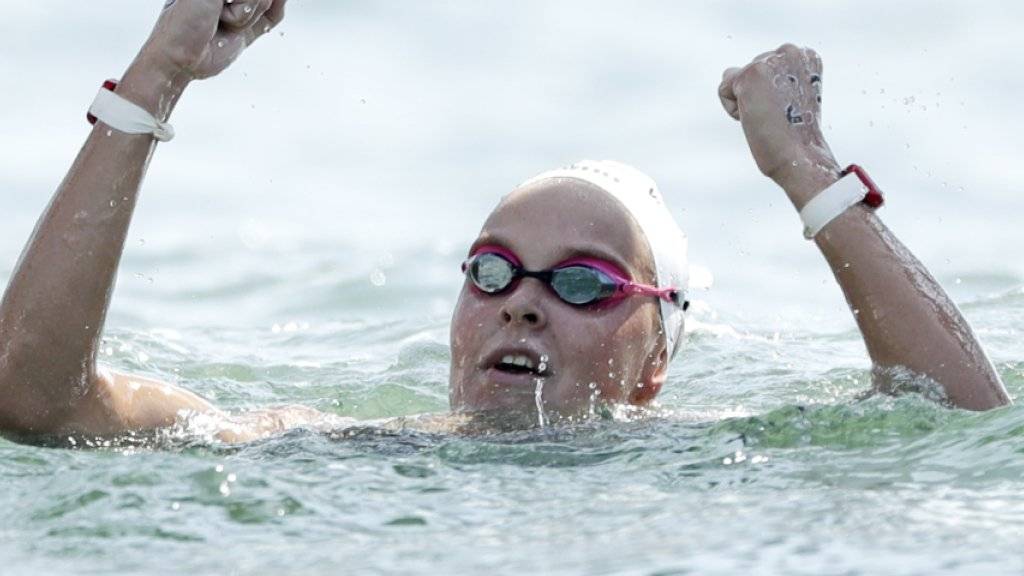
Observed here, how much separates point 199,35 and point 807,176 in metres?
1.97

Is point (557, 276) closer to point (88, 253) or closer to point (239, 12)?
point (239, 12)

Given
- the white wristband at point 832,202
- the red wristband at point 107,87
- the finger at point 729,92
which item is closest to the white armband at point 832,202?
the white wristband at point 832,202

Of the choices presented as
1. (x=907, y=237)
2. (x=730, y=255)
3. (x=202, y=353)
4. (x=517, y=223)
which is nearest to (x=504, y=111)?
(x=730, y=255)

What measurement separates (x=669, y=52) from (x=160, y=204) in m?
4.51

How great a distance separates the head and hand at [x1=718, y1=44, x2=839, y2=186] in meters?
0.72

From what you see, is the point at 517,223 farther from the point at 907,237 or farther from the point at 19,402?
the point at 907,237

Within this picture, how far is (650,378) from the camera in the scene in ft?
21.8

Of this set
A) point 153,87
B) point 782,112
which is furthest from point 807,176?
point 153,87


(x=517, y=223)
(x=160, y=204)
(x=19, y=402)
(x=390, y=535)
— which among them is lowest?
(x=390, y=535)

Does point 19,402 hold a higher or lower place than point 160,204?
lower

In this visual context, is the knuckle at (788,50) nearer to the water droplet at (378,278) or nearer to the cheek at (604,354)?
the cheek at (604,354)

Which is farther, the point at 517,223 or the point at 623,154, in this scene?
the point at 623,154

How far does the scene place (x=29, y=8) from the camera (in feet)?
54.1

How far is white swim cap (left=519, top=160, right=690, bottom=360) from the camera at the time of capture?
6.50m
